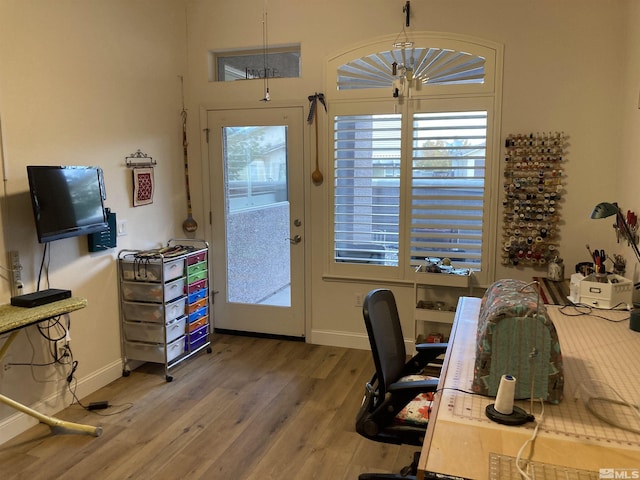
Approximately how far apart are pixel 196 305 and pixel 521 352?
292 centimetres

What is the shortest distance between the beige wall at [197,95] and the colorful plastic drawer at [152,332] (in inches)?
4.2

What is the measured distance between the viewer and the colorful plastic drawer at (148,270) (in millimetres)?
3607

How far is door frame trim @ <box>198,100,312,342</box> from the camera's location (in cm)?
425

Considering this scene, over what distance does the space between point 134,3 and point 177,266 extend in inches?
76.5

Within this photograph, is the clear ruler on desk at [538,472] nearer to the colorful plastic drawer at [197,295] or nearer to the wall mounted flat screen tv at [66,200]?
the wall mounted flat screen tv at [66,200]

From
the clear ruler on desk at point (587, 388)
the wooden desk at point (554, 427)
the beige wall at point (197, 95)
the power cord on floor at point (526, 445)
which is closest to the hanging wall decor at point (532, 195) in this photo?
the beige wall at point (197, 95)

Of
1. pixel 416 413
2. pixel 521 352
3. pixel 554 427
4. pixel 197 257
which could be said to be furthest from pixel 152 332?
pixel 554 427

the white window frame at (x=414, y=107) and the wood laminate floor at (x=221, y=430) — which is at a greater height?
the white window frame at (x=414, y=107)

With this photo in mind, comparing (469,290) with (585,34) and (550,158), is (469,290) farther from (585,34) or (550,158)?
(585,34)

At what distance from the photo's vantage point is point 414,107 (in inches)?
154

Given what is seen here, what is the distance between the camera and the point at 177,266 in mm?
3773

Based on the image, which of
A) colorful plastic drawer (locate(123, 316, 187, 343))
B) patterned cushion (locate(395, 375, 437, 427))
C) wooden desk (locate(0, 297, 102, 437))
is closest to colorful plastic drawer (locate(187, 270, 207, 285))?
colorful plastic drawer (locate(123, 316, 187, 343))

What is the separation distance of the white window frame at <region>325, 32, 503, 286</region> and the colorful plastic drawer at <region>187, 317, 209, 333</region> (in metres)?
1.11

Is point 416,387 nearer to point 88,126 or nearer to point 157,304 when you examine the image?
point 157,304
